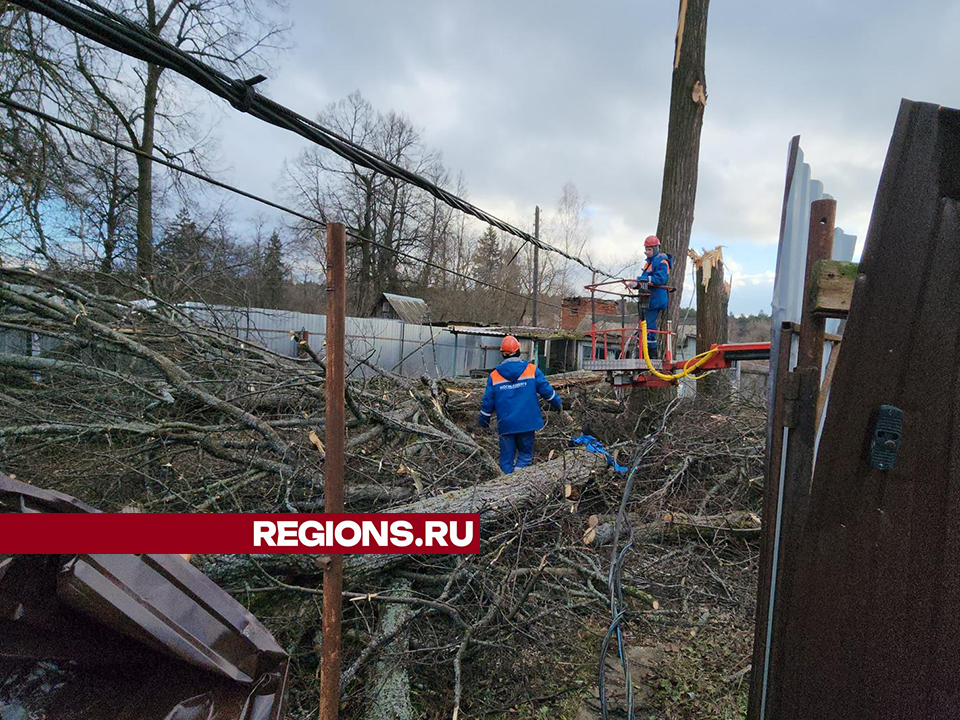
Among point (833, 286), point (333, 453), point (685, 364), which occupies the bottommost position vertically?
point (333, 453)

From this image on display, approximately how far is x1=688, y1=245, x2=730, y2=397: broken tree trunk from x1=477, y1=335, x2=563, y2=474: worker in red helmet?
3669 mm

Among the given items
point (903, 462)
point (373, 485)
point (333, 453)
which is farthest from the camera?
point (373, 485)

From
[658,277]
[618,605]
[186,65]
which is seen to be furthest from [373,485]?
[658,277]

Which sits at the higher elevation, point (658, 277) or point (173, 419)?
point (658, 277)

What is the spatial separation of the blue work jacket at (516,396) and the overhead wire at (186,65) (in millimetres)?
2786

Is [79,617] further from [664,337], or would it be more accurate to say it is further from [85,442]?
[664,337]

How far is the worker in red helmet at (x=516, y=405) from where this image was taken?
5.70 m

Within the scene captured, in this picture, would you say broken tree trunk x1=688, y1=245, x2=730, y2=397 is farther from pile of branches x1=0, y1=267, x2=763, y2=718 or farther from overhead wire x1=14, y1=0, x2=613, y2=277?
overhead wire x1=14, y1=0, x2=613, y2=277

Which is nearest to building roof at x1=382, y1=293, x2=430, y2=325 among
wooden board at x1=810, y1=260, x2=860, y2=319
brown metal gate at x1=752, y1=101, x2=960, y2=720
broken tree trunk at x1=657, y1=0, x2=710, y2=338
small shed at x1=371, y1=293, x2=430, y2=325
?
small shed at x1=371, y1=293, x2=430, y2=325

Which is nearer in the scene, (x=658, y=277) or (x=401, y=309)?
(x=658, y=277)

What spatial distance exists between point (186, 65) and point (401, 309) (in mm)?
25267

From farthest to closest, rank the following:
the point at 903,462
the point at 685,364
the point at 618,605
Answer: the point at 685,364, the point at 618,605, the point at 903,462

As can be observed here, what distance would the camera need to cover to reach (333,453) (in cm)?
192

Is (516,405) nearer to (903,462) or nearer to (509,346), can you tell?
(509,346)
